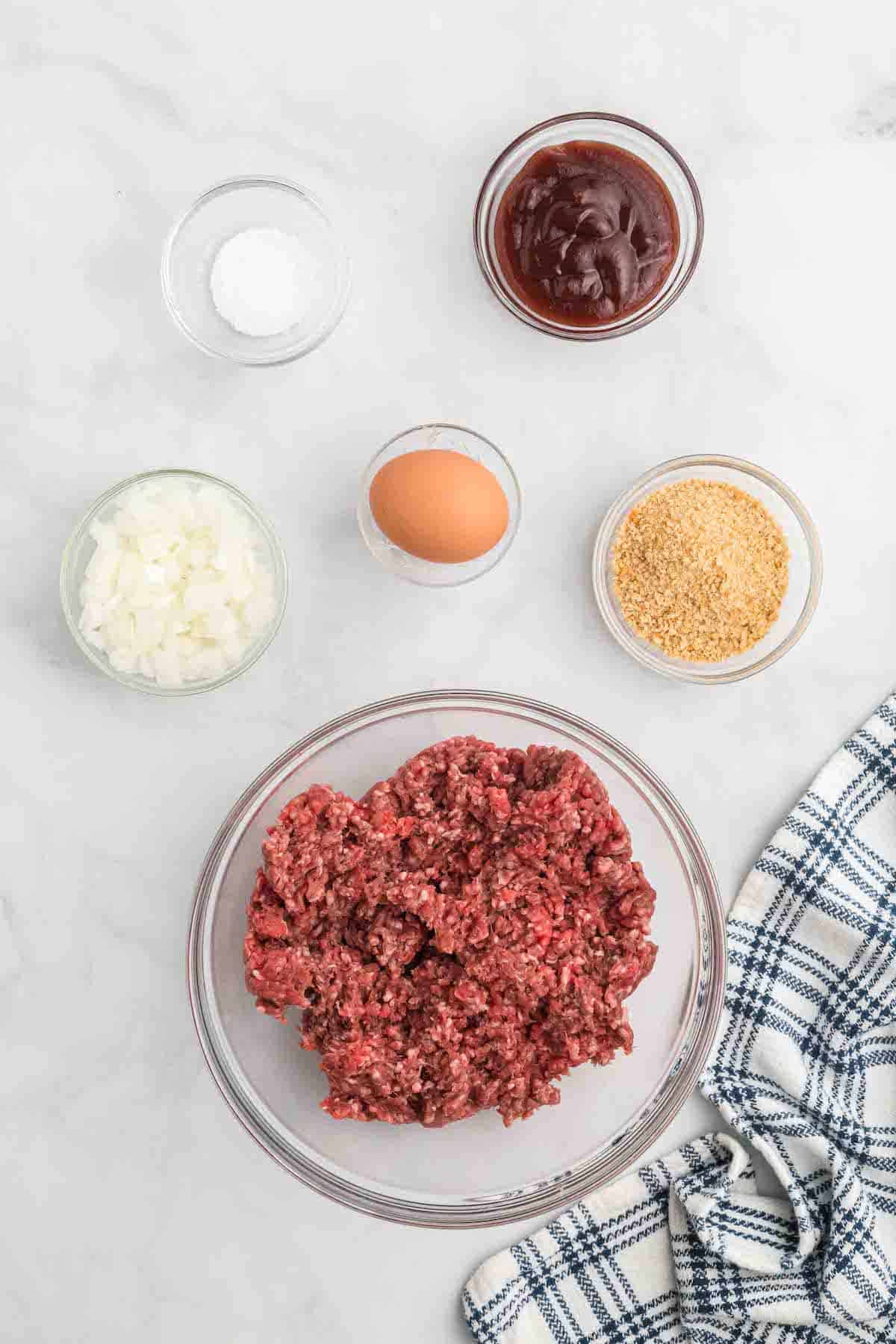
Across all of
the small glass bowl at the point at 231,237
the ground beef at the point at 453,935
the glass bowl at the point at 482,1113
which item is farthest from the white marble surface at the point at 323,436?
the ground beef at the point at 453,935

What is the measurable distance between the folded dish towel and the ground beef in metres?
0.44

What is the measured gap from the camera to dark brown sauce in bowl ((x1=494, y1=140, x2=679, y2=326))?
201 cm

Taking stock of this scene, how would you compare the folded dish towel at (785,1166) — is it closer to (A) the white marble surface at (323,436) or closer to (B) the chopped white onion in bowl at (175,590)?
(A) the white marble surface at (323,436)

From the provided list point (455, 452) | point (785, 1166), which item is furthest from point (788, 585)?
point (785, 1166)

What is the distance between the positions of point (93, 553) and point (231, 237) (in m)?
0.67

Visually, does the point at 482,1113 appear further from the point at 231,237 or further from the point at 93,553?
the point at 231,237

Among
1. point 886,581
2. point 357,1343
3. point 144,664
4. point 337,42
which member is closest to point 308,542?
point 144,664

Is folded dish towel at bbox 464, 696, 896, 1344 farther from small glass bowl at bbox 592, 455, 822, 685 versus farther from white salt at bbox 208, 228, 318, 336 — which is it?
white salt at bbox 208, 228, 318, 336

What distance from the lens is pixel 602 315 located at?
207 cm

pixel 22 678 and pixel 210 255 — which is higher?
pixel 210 255

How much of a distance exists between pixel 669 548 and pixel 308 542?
0.69m

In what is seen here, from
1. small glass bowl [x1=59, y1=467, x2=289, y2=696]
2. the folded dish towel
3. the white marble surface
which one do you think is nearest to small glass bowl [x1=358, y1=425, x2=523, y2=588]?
the white marble surface

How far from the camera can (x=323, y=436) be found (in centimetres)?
217

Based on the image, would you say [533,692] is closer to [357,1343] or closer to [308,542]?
[308,542]
